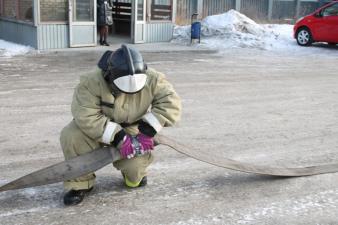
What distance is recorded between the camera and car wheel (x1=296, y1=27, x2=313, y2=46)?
54.7 ft

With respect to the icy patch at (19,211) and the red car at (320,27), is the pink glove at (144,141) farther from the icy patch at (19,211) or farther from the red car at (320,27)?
the red car at (320,27)

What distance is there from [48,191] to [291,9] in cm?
2664

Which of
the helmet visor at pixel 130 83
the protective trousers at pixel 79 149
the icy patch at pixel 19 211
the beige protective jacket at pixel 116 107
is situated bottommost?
the icy patch at pixel 19 211

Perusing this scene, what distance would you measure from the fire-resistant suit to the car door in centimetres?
1344

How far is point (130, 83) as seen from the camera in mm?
3424

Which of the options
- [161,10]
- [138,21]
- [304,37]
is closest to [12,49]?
[138,21]

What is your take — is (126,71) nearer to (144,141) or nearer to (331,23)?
(144,141)

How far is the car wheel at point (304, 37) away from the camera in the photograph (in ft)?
54.7

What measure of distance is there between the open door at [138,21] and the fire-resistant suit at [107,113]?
11895 mm

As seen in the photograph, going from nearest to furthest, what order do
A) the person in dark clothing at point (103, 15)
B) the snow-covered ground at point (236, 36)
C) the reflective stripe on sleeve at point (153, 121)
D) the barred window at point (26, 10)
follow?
1. the reflective stripe on sleeve at point (153, 121)
2. the barred window at point (26, 10)
3. the person in dark clothing at point (103, 15)
4. the snow-covered ground at point (236, 36)

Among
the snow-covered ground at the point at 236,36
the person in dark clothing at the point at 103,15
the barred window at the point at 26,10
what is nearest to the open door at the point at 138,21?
the person in dark clothing at the point at 103,15

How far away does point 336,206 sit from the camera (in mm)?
4016

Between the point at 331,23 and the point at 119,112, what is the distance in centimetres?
1374

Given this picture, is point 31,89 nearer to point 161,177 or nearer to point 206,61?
point 161,177
